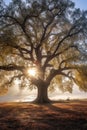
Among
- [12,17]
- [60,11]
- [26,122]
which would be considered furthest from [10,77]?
[26,122]

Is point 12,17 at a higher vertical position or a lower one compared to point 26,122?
higher

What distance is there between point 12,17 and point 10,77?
889cm

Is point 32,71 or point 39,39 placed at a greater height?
point 39,39

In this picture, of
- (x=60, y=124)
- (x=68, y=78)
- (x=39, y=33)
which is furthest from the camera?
(x=68, y=78)

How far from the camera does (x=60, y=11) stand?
108 ft

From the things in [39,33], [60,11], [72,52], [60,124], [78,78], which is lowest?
[60,124]

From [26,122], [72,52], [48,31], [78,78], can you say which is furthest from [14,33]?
[26,122]

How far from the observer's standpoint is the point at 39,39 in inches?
1348

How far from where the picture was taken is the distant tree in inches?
1240

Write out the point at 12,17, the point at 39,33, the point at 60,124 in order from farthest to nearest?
the point at 39,33 < the point at 12,17 < the point at 60,124

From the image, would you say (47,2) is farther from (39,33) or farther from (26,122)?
(26,122)

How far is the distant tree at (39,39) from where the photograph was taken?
31500 mm

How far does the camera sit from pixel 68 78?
36.9m

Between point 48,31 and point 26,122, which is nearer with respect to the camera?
point 26,122
